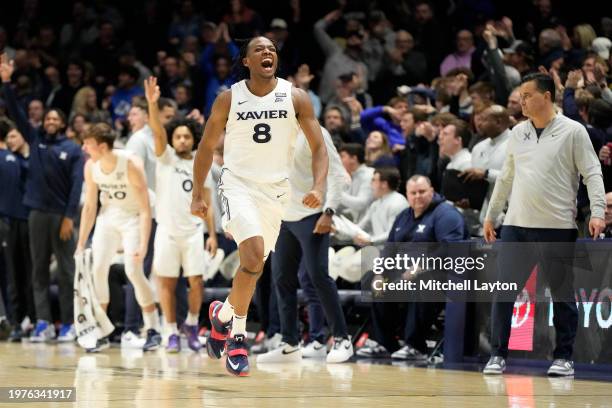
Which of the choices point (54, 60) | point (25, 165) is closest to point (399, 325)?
point (25, 165)

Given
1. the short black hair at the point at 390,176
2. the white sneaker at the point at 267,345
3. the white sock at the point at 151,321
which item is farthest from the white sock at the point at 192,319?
the short black hair at the point at 390,176

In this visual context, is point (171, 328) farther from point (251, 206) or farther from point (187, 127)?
point (251, 206)

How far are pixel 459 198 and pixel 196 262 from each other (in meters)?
2.54

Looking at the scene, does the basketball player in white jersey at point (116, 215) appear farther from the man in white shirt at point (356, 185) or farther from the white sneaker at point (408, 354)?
the white sneaker at point (408, 354)

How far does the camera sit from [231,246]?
42.0ft

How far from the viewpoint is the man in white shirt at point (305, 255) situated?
9.91 meters

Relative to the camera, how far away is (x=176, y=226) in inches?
447

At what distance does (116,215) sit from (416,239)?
307cm

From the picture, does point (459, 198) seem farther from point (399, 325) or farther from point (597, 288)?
point (597, 288)

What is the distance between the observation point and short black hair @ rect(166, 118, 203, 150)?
37.7ft

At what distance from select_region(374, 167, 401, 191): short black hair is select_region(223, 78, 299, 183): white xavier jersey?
3.35 m

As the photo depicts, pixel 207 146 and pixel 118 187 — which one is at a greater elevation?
pixel 207 146

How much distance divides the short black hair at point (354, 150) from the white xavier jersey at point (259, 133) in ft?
13.4

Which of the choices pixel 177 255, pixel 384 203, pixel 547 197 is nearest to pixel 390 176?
pixel 384 203
